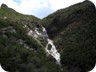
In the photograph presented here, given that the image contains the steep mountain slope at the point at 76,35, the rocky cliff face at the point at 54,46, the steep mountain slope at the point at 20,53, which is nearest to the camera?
the steep mountain slope at the point at 20,53

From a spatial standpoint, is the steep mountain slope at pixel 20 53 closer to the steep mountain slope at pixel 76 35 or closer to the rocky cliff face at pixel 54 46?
the rocky cliff face at pixel 54 46

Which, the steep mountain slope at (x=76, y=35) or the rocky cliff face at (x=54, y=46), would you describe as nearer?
the rocky cliff face at (x=54, y=46)

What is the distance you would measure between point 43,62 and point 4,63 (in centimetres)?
1176

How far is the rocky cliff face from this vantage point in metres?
40.6

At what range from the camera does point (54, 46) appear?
63094 millimetres

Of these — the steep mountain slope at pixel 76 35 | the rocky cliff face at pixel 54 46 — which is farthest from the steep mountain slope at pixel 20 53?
the steep mountain slope at pixel 76 35

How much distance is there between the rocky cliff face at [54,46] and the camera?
40594 mm

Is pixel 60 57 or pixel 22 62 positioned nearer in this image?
pixel 22 62

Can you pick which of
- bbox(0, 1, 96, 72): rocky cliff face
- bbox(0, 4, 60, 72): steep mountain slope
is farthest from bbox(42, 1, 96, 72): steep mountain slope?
bbox(0, 4, 60, 72): steep mountain slope

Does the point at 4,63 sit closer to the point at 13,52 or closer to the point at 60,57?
the point at 13,52

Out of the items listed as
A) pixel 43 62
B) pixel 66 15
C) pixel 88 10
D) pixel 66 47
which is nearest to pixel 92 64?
pixel 43 62

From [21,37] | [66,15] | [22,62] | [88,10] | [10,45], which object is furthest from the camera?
[66,15]

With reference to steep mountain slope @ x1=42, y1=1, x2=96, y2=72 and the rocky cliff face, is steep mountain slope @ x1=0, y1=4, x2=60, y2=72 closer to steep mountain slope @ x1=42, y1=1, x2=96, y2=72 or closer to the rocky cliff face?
the rocky cliff face

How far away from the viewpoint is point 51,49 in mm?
58812
